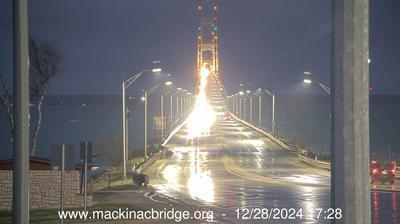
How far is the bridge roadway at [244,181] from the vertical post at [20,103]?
1473cm

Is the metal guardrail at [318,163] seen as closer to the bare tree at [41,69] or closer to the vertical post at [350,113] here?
the bare tree at [41,69]

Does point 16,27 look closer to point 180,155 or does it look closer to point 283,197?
point 283,197

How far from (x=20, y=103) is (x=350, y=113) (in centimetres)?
362

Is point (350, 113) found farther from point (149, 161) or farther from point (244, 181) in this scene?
point (149, 161)

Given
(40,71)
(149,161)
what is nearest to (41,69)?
(40,71)

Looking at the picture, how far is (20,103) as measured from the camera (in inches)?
274

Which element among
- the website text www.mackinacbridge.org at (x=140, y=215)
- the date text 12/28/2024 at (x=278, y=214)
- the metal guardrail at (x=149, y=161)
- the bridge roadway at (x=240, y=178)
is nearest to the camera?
the website text www.mackinacbridge.org at (x=140, y=215)

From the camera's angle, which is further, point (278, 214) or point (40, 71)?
point (40, 71)

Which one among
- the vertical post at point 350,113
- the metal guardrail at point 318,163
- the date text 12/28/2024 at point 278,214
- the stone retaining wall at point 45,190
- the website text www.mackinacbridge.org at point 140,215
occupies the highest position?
the vertical post at point 350,113

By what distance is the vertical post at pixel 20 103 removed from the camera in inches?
270

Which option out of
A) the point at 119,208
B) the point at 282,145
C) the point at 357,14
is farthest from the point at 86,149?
the point at 282,145

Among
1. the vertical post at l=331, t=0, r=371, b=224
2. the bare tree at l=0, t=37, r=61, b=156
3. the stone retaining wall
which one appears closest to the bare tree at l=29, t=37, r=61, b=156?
the bare tree at l=0, t=37, r=61, b=156

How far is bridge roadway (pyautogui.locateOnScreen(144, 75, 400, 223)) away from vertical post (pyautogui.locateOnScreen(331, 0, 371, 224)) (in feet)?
52.8

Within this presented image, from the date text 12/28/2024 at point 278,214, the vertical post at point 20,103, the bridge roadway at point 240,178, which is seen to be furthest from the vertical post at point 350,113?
the bridge roadway at point 240,178
